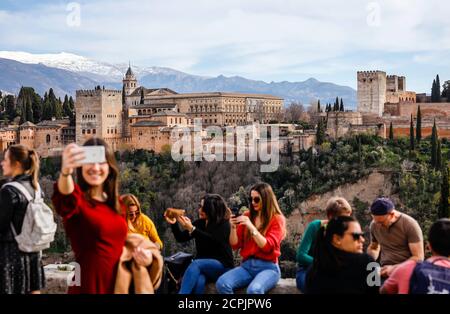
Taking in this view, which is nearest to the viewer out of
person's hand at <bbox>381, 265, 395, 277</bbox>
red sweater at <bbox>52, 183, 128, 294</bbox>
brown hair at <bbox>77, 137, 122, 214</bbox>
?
red sweater at <bbox>52, 183, 128, 294</bbox>

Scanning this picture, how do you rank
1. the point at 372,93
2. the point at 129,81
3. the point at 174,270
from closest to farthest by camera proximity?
the point at 174,270, the point at 372,93, the point at 129,81

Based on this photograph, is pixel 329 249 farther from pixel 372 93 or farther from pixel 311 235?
pixel 372 93

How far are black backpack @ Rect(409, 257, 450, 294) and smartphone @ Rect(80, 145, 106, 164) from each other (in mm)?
2246

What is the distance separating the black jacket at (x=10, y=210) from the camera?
4738mm

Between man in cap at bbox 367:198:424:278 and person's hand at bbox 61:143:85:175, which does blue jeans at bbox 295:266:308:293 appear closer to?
man in cap at bbox 367:198:424:278

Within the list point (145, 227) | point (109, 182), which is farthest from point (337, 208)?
point (109, 182)

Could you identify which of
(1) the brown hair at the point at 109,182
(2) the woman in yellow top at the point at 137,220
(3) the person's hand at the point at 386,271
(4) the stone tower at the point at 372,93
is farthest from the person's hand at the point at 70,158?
(4) the stone tower at the point at 372,93

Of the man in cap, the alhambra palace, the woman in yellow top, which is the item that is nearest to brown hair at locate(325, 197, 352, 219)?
the man in cap

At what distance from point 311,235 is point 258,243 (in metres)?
0.47

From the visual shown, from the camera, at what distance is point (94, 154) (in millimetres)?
4211

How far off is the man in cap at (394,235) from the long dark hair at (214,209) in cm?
132

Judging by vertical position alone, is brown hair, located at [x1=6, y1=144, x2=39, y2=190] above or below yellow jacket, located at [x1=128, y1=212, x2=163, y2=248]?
above

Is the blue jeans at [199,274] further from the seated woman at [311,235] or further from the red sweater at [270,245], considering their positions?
the seated woman at [311,235]

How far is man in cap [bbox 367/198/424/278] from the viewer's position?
572cm
